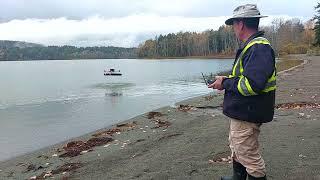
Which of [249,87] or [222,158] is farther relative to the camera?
[222,158]

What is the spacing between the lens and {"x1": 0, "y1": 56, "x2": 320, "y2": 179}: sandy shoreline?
8461 mm

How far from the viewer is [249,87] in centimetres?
530

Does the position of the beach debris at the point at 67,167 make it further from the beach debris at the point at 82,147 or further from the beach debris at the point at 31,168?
the beach debris at the point at 82,147

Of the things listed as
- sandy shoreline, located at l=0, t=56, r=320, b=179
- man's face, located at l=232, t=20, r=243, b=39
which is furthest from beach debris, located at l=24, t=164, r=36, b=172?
man's face, located at l=232, t=20, r=243, b=39

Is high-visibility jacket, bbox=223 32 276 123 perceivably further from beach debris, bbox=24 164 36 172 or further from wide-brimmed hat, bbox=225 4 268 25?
beach debris, bbox=24 164 36 172

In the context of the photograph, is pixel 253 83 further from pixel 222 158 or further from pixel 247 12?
pixel 222 158

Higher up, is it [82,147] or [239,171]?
[239,171]

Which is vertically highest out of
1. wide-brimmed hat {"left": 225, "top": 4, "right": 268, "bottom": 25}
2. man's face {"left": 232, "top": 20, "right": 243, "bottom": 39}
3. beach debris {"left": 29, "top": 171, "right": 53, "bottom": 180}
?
wide-brimmed hat {"left": 225, "top": 4, "right": 268, "bottom": 25}

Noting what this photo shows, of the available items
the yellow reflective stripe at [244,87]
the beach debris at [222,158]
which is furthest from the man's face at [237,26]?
the beach debris at [222,158]

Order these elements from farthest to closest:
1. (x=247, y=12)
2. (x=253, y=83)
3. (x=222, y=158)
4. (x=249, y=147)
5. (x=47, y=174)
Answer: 1. (x=47, y=174)
2. (x=222, y=158)
3. (x=249, y=147)
4. (x=247, y=12)
5. (x=253, y=83)

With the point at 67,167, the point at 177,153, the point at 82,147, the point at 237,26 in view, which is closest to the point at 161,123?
the point at 82,147

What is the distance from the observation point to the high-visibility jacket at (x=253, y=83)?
525 cm

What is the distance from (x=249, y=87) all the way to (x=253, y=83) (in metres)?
0.08

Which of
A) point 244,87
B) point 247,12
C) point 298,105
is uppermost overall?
point 247,12
